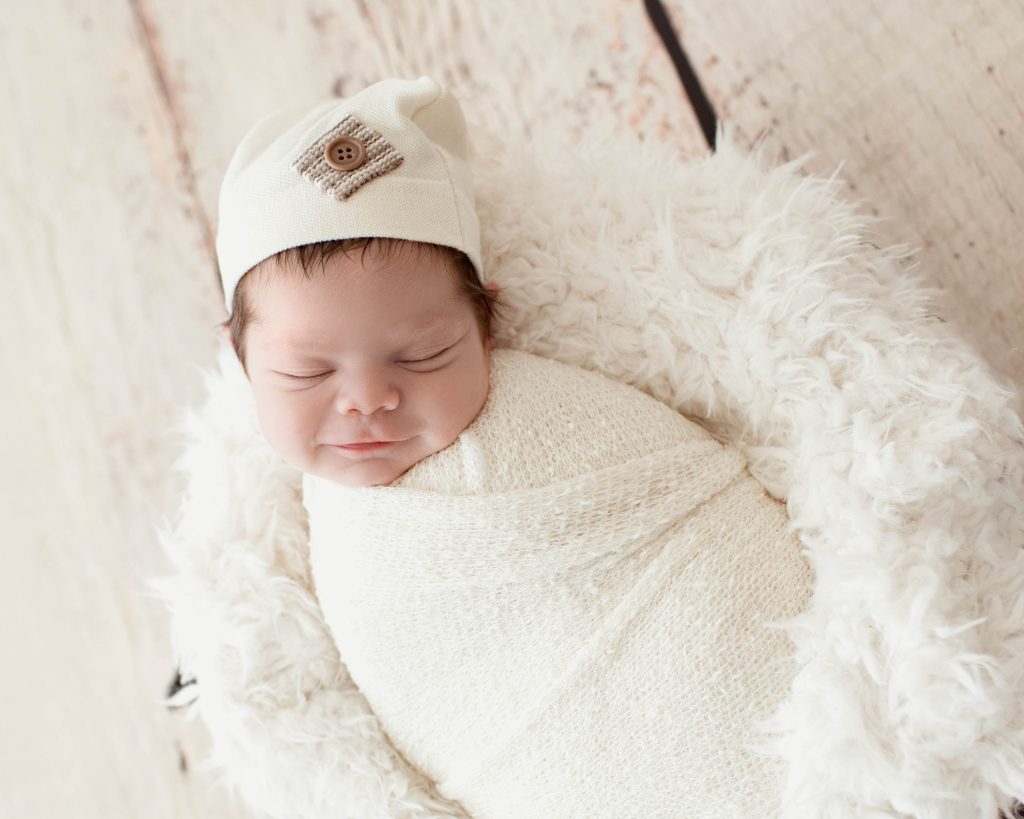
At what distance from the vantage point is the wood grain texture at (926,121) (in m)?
1.10

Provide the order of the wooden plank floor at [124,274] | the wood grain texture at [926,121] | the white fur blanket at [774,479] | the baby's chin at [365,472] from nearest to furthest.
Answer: the white fur blanket at [774,479] < the baby's chin at [365,472] < the wood grain texture at [926,121] < the wooden plank floor at [124,274]

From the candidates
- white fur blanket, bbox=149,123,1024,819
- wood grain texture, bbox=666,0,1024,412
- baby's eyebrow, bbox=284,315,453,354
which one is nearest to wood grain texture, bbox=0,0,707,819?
white fur blanket, bbox=149,123,1024,819

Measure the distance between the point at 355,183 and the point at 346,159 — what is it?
32mm

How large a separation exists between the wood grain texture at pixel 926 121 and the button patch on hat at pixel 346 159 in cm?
58

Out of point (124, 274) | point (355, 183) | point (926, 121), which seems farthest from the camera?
point (124, 274)

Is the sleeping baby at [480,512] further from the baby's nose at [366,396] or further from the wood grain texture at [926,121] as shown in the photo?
the wood grain texture at [926,121]

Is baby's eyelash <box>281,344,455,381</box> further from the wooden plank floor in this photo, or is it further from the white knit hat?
the wooden plank floor

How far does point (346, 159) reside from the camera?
A: 2.89ft

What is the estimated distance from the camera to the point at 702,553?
91 centimetres

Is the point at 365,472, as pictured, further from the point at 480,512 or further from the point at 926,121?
the point at 926,121

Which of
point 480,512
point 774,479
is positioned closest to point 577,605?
point 480,512

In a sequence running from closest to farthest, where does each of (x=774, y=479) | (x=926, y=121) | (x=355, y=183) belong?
(x=355, y=183), (x=774, y=479), (x=926, y=121)

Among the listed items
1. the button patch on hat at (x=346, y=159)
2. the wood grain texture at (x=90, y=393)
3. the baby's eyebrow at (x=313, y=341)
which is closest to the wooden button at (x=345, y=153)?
the button patch on hat at (x=346, y=159)

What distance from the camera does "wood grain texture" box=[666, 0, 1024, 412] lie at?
1.10m
